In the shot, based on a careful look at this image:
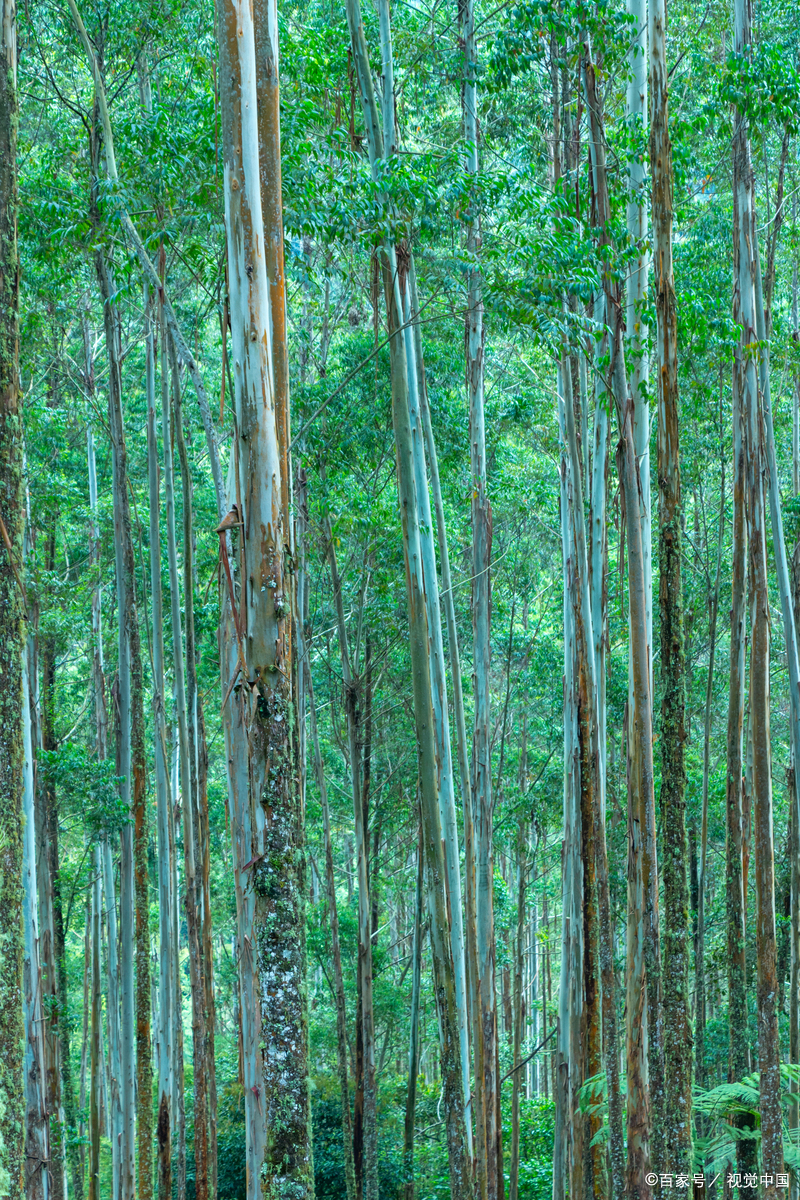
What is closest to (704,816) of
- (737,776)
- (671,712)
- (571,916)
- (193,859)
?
(737,776)

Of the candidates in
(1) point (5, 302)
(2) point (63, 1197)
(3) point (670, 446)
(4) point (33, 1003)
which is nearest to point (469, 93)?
(3) point (670, 446)

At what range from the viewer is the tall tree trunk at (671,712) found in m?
4.42

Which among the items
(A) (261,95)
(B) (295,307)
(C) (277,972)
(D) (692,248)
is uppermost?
(B) (295,307)

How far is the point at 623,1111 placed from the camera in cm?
662

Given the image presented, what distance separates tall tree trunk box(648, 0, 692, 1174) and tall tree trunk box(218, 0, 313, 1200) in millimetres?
1891

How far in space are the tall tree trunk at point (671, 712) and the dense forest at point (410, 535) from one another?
→ 0.02 metres

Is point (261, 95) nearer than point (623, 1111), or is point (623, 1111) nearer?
point (261, 95)

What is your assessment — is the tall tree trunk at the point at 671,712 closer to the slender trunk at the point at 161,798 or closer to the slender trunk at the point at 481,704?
the slender trunk at the point at 481,704

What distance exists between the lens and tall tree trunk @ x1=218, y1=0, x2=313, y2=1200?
316 cm

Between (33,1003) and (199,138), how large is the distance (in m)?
6.18

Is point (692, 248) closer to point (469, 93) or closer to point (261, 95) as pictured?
point (469, 93)

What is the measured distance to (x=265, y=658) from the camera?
3.38m

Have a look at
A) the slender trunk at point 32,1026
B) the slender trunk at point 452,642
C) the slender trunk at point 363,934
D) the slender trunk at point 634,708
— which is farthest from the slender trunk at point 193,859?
the slender trunk at point 634,708

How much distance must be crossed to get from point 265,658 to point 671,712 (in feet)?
6.87
